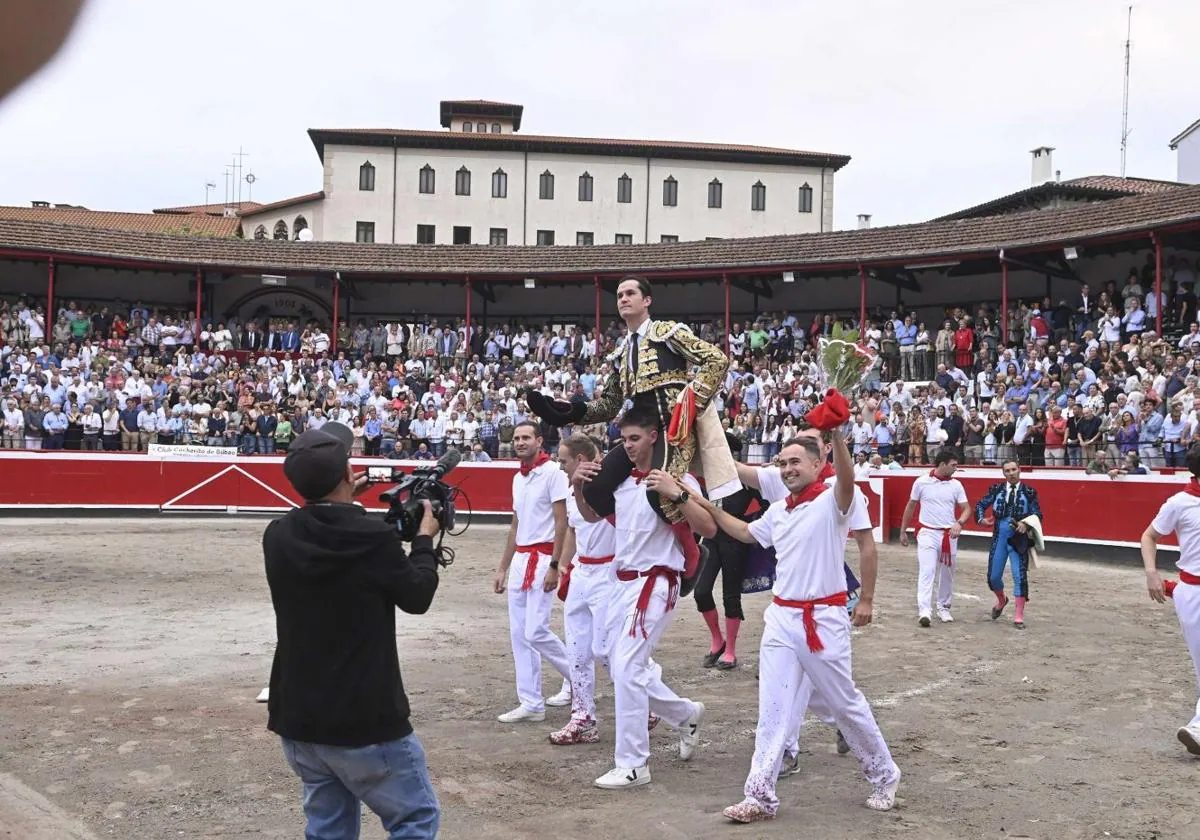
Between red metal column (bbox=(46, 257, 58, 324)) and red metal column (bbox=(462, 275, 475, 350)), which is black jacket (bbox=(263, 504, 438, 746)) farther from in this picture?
red metal column (bbox=(46, 257, 58, 324))

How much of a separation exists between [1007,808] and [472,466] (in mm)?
18697

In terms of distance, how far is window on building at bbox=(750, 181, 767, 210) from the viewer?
55969mm

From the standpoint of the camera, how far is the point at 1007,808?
17.4ft

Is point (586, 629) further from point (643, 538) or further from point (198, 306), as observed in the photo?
point (198, 306)

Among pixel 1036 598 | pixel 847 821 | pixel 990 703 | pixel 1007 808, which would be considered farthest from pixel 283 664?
pixel 1036 598

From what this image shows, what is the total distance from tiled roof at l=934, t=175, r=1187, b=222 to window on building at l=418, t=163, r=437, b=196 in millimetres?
23476

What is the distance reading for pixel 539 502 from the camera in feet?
24.1

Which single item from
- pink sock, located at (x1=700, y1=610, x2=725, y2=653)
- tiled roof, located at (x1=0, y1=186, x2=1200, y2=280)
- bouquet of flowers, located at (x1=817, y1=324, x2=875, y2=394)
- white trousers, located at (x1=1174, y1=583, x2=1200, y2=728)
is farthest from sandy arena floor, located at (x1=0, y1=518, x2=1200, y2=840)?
tiled roof, located at (x1=0, y1=186, x2=1200, y2=280)

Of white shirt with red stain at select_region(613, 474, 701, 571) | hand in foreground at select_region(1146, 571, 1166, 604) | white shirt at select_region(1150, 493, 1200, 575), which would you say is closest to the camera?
white shirt with red stain at select_region(613, 474, 701, 571)

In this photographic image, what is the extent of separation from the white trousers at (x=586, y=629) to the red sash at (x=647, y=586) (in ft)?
1.48

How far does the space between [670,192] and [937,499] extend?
45376 mm

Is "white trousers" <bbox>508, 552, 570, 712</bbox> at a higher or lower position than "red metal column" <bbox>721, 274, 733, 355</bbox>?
lower

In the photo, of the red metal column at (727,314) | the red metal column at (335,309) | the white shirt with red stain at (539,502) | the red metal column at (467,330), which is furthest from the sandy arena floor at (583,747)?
the red metal column at (335,309)

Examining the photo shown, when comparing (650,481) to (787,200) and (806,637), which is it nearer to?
(806,637)
